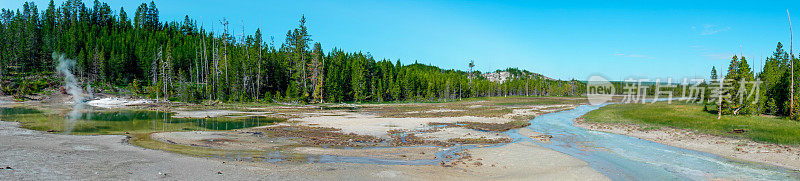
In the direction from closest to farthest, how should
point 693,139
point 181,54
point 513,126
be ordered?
point 693,139 < point 513,126 < point 181,54

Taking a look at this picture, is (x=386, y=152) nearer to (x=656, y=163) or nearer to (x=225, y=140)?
(x=225, y=140)

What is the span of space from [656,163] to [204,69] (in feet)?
324

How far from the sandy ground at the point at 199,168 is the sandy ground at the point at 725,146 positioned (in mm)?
8921

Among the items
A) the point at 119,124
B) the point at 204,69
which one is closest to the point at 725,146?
the point at 119,124

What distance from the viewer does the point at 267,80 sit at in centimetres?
7750

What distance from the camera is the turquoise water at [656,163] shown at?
13461 mm

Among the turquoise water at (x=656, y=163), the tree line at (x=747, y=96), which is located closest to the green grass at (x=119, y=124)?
the turquoise water at (x=656, y=163)

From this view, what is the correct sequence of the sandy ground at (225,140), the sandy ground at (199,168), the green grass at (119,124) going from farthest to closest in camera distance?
the green grass at (119,124) → the sandy ground at (225,140) → the sandy ground at (199,168)

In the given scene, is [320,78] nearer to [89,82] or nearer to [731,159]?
[89,82]

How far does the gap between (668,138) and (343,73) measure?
6956 centimetres

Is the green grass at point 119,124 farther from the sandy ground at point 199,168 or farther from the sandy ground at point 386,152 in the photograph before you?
the sandy ground at point 386,152

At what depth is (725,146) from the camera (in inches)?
798

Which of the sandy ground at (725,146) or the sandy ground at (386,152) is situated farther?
the sandy ground at (725,146)

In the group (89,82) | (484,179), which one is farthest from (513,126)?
(89,82)
